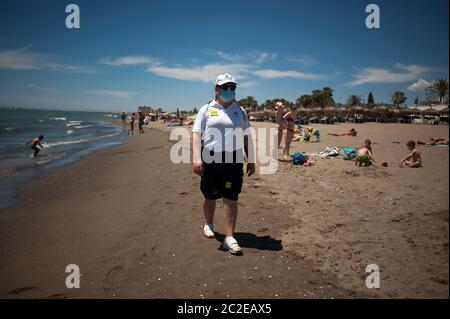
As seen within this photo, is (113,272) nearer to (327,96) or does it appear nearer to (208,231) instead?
(208,231)

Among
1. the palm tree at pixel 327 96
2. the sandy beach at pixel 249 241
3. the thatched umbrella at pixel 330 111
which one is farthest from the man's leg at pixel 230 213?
the palm tree at pixel 327 96

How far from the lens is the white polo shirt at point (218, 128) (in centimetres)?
336

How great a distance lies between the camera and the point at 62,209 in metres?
5.58

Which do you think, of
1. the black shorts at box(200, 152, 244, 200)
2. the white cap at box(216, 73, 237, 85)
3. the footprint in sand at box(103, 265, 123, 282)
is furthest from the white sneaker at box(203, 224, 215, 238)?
the white cap at box(216, 73, 237, 85)

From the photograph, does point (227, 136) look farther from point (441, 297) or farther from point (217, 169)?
point (441, 297)

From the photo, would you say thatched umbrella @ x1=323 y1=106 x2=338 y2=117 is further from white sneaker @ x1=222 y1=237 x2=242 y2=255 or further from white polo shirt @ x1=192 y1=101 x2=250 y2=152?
white sneaker @ x1=222 y1=237 x2=242 y2=255

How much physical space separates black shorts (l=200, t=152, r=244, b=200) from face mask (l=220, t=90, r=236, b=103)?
799 millimetres

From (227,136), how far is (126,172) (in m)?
6.78

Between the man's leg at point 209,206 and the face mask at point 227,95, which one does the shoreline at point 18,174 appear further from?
the face mask at point 227,95

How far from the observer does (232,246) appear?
3.34 metres

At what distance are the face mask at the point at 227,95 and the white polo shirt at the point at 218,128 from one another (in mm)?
109

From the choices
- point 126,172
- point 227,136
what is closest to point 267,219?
point 227,136

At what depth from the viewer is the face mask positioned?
3.35m
